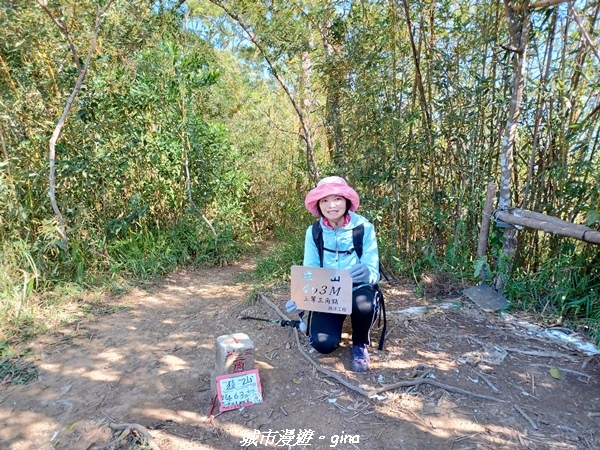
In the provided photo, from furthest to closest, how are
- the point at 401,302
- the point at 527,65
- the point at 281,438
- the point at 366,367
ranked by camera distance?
the point at 401,302 → the point at 527,65 → the point at 366,367 → the point at 281,438

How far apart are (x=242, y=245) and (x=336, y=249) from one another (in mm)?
2807

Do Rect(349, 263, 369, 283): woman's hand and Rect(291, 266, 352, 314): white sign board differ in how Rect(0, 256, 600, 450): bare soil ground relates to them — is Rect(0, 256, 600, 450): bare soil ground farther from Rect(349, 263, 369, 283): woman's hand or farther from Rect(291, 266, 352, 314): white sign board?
Rect(349, 263, 369, 283): woman's hand

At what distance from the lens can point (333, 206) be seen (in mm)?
2232

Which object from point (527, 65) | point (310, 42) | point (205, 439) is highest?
point (310, 42)

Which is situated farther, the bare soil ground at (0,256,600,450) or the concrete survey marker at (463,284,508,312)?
the concrete survey marker at (463,284,508,312)

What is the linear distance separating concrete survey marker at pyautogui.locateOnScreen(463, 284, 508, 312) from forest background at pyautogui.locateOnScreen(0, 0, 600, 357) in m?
0.12

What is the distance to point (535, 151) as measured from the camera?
292 centimetres

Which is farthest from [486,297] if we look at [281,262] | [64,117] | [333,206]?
[64,117]

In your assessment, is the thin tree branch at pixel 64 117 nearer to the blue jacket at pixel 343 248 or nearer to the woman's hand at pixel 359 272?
the blue jacket at pixel 343 248

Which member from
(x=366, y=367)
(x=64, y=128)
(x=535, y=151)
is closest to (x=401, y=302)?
(x=366, y=367)

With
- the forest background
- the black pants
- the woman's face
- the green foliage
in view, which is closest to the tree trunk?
the forest background

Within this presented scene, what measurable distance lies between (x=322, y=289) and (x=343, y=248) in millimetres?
304

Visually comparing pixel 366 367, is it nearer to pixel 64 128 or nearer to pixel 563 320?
pixel 563 320

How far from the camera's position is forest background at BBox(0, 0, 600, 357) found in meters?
2.81
